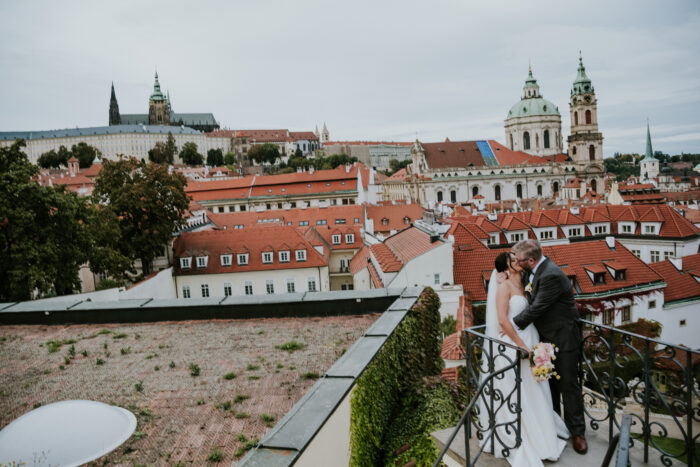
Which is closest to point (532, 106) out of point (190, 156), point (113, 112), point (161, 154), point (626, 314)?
point (190, 156)

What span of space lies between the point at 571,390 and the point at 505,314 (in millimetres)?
890

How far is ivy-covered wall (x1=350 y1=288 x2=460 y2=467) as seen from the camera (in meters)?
5.48

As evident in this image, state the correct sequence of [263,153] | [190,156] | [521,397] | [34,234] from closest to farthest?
1. [521,397]
2. [34,234]
3. [190,156]
4. [263,153]

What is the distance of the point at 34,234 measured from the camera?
862 inches

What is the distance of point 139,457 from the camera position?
16.2 feet

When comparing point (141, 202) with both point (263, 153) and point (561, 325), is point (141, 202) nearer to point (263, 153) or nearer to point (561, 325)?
point (561, 325)

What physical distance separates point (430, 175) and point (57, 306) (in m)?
96.5

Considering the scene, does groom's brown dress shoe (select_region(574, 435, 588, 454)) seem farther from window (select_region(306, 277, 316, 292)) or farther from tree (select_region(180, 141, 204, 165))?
tree (select_region(180, 141, 204, 165))

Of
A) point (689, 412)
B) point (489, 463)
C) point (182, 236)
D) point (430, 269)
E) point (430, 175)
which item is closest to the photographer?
point (689, 412)

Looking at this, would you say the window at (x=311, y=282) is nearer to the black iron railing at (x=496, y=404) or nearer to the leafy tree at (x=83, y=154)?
the black iron railing at (x=496, y=404)

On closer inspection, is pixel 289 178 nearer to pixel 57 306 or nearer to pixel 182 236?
pixel 182 236

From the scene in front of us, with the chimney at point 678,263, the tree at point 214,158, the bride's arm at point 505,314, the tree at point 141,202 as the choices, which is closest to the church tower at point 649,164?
the tree at point 214,158

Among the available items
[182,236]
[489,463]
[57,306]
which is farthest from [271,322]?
[182,236]

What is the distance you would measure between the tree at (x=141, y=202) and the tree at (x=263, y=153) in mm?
114819
